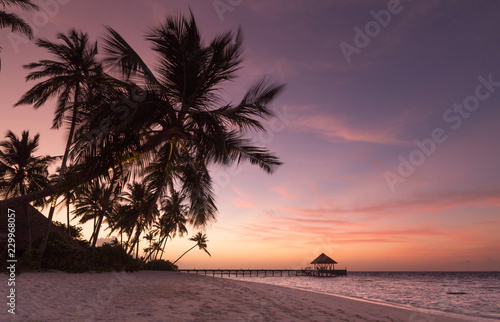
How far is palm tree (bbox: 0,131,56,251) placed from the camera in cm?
2352

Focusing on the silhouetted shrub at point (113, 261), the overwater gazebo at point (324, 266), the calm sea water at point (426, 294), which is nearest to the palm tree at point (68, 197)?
the silhouetted shrub at point (113, 261)

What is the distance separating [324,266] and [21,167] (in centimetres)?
6062

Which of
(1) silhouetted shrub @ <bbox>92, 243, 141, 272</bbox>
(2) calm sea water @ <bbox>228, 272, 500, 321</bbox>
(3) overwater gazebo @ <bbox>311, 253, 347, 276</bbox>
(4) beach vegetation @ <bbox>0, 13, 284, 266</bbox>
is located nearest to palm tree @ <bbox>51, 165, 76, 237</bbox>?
(4) beach vegetation @ <bbox>0, 13, 284, 266</bbox>

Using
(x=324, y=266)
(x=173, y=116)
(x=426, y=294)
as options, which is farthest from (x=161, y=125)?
(x=324, y=266)

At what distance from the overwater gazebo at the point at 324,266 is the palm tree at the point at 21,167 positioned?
49646 millimetres

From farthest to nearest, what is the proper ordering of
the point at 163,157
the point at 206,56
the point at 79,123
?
the point at 163,157
the point at 206,56
the point at 79,123

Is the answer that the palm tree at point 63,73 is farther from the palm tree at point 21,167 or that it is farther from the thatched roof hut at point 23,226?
the palm tree at point 21,167

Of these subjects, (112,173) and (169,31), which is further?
(112,173)

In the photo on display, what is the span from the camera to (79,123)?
8078 mm

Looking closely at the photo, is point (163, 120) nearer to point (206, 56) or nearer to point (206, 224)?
point (206, 56)

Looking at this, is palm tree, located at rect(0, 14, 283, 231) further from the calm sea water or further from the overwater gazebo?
the overwater gazebo

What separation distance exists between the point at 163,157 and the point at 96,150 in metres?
2.62

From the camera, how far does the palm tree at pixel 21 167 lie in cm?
2352

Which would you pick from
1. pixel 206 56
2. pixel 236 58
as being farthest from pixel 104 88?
pixel 236 58
